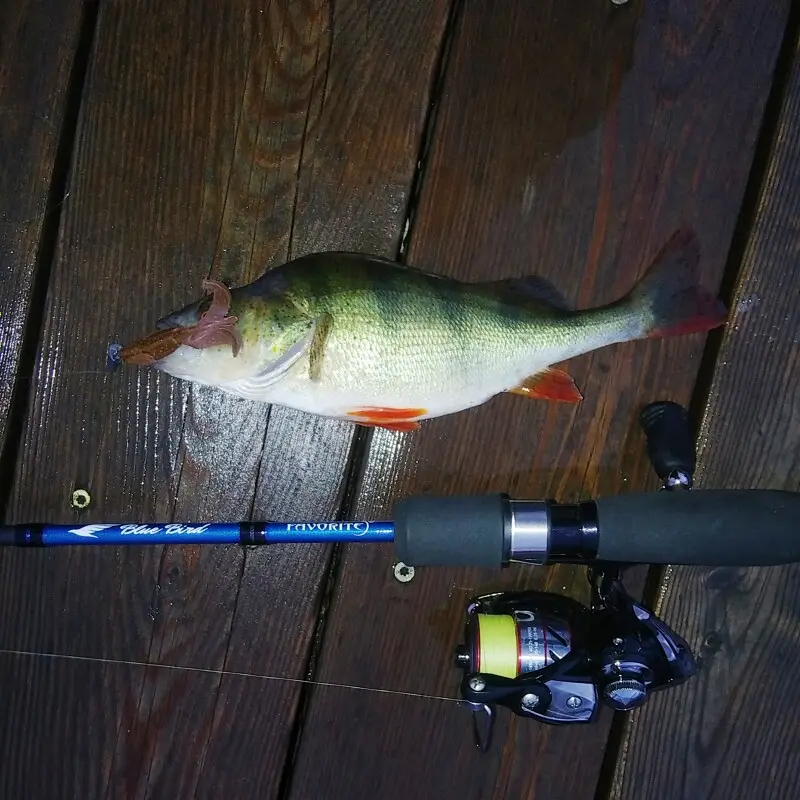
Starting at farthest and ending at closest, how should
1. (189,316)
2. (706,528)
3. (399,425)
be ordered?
(399,425) → (189,316) → (706,528)

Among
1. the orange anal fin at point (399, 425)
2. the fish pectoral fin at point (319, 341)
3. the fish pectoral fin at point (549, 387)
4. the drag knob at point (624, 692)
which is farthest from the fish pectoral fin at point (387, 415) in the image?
the drag knob at point (624, 692)

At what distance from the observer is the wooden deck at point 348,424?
69.0 inches

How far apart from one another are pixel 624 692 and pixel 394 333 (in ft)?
3.04

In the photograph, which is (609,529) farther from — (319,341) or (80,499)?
(80,499)

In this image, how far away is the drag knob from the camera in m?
1.40

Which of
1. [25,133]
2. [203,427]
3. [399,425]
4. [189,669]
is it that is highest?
[25,133]

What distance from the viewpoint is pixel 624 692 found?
4.62 ft

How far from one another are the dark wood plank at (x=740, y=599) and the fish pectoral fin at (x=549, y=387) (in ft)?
1.27

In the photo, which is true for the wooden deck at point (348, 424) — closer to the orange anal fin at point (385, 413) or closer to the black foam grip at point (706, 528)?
the orange anal fin at point (385, 413)

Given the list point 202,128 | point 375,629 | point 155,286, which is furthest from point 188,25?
point 375,629

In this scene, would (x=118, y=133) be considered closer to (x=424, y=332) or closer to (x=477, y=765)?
(x=424, y=332)

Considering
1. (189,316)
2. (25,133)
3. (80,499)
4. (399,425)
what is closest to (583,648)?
(399,425)

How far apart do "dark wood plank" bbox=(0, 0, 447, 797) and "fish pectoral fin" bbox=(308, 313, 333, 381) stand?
30 centimetres

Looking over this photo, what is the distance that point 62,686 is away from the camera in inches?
70.8
